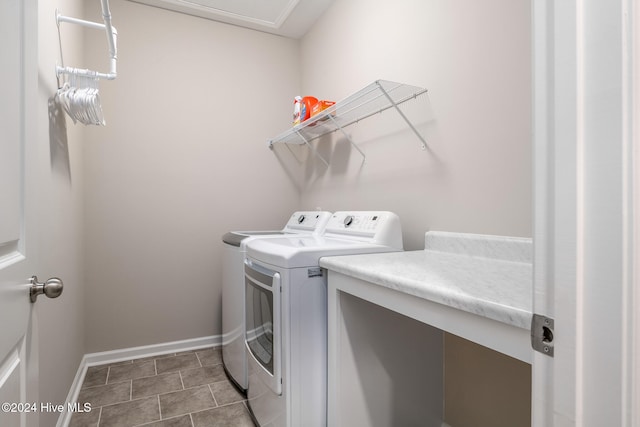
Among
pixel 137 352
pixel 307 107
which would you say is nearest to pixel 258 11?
pixel 307 107

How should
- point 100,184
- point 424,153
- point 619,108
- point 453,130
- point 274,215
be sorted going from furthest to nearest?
point 274,215, point 100,184, point 424,153, point 453,130, point 619,108

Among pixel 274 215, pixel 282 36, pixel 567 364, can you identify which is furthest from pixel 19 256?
pixel 282 36

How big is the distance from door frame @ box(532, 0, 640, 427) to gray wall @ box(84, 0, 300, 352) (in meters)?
2.52

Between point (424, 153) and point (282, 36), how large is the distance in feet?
6.58

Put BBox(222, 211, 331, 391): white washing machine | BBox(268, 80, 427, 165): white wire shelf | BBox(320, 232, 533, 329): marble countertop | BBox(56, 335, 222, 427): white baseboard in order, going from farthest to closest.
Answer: BBox(56, 335, 222, 427): white baseboard < BBox(222, 211, 331, 391): white washing machine < BBox(268, 80, 427, 165): white wire shelf < BBox(320, 232, 533, 329): marble countertop

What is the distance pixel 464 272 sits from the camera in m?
1.08

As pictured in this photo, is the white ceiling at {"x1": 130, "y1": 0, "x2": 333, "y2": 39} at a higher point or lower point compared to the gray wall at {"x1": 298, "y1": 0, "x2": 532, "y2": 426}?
higher

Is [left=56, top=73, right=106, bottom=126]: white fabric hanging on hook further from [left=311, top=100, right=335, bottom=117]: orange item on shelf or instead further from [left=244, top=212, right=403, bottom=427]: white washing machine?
[left=311, top=100, right=335, bottom=117]: orange item on shelf

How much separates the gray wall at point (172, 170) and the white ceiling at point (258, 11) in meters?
0.08

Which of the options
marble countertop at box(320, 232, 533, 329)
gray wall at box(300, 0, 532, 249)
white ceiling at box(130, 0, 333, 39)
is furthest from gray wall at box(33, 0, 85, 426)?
gray wall at box(300, 0, 532, 249)

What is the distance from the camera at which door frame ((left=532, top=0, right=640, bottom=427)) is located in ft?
1.26

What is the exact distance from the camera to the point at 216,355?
2502 mm

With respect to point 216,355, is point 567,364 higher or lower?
higher

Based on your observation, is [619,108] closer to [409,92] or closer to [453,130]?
[453,130]
